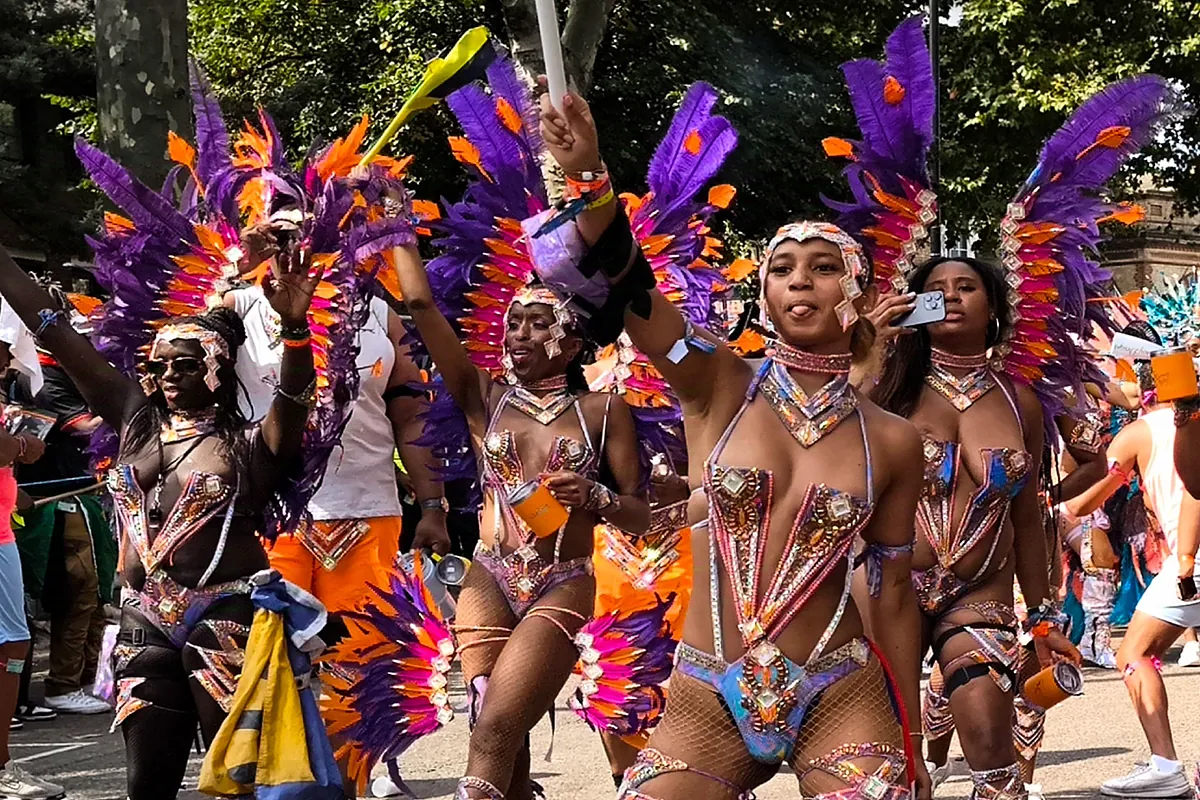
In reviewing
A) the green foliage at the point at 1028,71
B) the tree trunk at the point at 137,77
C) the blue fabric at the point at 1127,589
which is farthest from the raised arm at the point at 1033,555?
the green foliage at the point at 1028,71

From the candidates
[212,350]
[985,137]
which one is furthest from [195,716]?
[985,137]

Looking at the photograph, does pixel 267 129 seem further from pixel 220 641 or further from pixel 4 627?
pixel 4 627

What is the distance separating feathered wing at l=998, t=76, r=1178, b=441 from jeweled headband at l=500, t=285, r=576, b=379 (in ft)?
5.26

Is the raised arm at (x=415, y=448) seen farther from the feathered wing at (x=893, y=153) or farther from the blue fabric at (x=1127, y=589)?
the blue fabric at (x=1127, y=589)

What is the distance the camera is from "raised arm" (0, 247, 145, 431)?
17.0 feet

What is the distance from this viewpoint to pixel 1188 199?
24.2 metres

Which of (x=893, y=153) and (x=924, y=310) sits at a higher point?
(x=893, y=153)

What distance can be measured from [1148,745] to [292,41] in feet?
48.8

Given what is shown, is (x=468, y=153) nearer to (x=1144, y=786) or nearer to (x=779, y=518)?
(x=779, y=518)

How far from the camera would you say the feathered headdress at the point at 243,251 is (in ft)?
17.6

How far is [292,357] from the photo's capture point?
4840 mm

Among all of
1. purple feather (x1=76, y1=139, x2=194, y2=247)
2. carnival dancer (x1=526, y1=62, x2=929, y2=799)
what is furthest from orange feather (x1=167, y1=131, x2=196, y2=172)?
carnival dancer (x1=526, y1=62, x2=929, y2=799)

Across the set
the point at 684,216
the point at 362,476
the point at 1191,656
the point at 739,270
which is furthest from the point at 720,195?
the point at 1191,656

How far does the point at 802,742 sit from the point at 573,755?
3.97 metres
